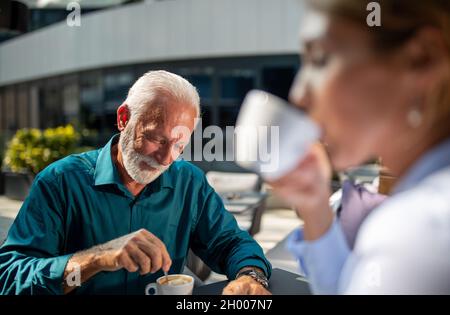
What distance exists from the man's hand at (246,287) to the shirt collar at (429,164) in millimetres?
697

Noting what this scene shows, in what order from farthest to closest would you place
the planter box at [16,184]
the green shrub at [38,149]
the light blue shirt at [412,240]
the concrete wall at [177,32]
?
the concrete wall at [177,32] < the planter box at [16,184] < the green shrub at [38,149] < the light blue shirt at [412,240]

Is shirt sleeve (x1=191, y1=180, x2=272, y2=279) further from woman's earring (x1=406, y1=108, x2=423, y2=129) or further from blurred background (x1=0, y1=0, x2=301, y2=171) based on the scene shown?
blurred background (x1=0, y1=0, x2=301, y2=171)

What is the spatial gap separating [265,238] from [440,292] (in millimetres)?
4609

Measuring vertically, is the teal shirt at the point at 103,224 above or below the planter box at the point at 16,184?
above

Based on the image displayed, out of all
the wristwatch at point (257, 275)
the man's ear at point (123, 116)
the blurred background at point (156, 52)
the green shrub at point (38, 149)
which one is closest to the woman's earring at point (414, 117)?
the wristwatch at point (257, 275)

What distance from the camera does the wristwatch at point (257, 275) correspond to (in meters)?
1.29

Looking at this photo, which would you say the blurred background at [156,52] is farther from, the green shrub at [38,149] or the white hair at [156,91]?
the white hair at [156,91]

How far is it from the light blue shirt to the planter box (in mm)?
7302

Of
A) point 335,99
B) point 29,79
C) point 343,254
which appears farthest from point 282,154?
point 29,79

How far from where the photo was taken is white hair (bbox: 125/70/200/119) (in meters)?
1.33

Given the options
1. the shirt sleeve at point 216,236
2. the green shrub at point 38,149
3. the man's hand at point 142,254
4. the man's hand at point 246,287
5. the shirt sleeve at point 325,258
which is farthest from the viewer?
the green shrub at point 38,149

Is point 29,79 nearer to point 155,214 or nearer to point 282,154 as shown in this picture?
point 155,214

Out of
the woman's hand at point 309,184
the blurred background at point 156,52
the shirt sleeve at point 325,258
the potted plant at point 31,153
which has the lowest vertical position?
the potted plant at point 31,153
